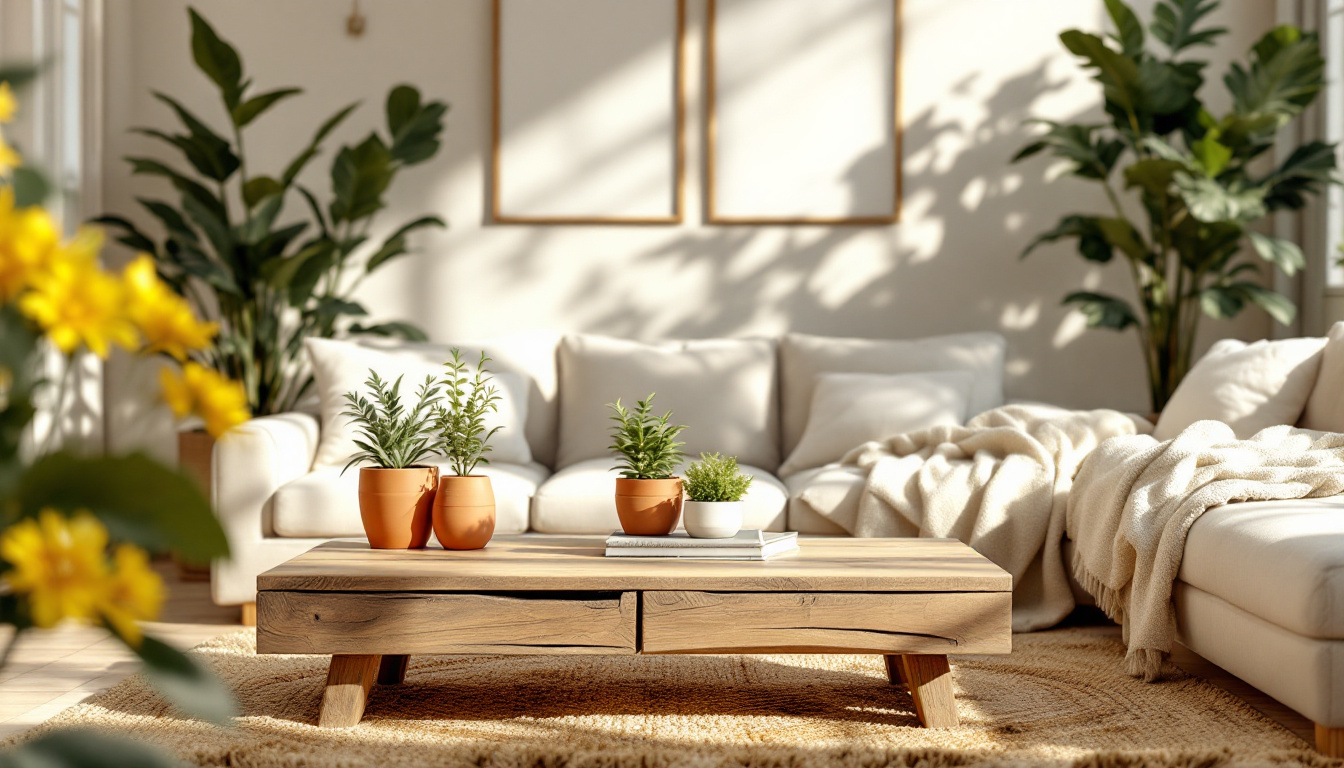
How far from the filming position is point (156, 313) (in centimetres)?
46

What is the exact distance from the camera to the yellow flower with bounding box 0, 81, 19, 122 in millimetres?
478

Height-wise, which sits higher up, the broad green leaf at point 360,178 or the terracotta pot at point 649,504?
the broad green leaf at point 360,178

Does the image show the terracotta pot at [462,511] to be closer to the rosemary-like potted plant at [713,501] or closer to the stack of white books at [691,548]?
the stack of white books at [691,548]

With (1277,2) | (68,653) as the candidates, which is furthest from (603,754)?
(1277,2)

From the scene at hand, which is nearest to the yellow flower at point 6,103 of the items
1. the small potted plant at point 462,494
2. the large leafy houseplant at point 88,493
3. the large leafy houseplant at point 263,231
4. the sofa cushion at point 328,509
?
the large leafy houseplant at point 88,493

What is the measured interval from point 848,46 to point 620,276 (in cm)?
118

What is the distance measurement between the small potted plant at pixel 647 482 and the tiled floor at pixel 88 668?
86 cm

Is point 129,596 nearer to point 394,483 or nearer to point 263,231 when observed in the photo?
point 394,483

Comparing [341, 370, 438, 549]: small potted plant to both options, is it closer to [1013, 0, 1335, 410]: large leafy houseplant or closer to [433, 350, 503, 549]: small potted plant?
[433, 350, 503, 549]: small potted plant

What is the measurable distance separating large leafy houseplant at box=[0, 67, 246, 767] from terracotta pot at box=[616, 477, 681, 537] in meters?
1.81

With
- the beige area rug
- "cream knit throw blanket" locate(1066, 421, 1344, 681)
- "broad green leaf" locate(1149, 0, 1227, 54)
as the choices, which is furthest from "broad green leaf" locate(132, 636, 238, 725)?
"broad green leaf" locate(1149, 0, 1227, 54)

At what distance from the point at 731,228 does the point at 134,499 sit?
3.90m

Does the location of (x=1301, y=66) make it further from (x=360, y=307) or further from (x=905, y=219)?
(x=360, y=307)

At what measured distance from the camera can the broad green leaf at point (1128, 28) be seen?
3.74 metres
